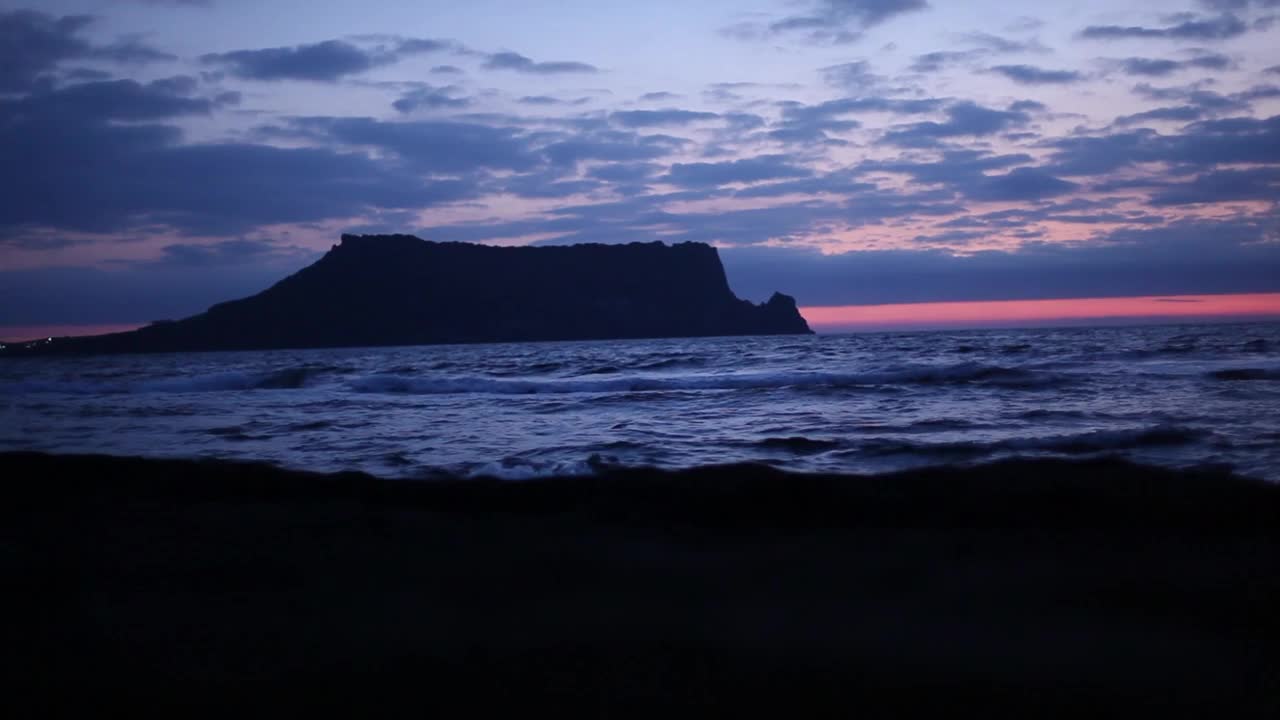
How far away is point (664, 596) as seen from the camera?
3465 millimetres

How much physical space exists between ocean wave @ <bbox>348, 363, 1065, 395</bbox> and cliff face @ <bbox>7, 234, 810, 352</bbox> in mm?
75727

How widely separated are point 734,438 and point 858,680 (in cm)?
612

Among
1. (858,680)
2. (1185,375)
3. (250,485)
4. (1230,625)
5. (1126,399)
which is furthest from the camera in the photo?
(1185,375)

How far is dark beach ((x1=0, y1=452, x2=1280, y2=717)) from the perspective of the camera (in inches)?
103

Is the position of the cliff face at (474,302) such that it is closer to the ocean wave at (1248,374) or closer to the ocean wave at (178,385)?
the ocean wave at (178,385)

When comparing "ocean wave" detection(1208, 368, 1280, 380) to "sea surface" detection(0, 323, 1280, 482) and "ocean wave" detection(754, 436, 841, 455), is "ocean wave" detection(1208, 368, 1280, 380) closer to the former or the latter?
"sea surface" detection(0, 323, 1280, 482)

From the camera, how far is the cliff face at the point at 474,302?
3482 inches

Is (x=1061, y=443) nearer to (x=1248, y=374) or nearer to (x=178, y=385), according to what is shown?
(x=1248, y=374)

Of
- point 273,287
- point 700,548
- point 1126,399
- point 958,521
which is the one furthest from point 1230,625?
point 273,287

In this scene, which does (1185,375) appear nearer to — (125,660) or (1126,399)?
(1126,399)

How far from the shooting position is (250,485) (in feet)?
19.4

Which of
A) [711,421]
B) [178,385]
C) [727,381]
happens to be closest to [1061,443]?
[711,421]

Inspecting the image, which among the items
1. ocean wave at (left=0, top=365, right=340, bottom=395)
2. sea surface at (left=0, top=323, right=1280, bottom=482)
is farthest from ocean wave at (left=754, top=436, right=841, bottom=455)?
ocean wave at (left=0, top=365, right=340, bottom=395)

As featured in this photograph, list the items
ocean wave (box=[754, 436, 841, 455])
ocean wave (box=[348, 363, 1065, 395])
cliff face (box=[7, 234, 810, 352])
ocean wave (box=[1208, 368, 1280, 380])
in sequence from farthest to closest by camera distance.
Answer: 1. cliff face (box=[7, 234, 810, 352])
2. ocean wave (box=[348, 363, 1065, 395])
3. ocean wave (box=[1208, 368, 1280, 380])
4. ocean wave (box=[754, 436, 841, 455])
